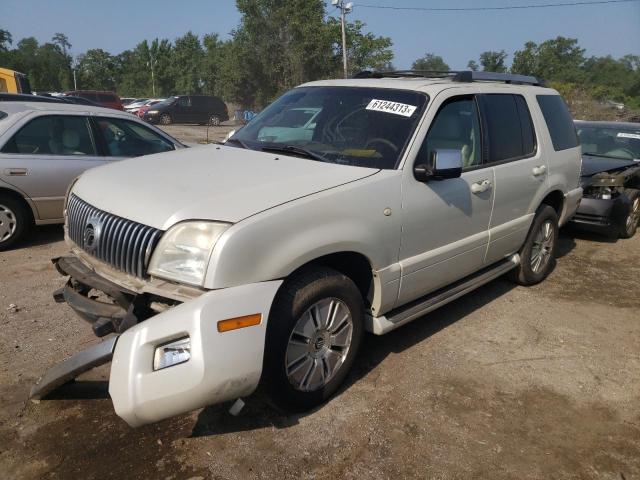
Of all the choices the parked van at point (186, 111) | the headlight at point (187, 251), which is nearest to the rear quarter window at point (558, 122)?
the headlight at point (187, 251)

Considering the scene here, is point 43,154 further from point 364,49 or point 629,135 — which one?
point 364,49

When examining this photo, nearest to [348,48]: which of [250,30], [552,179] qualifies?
[250,30]

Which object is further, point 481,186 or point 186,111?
point 186,111

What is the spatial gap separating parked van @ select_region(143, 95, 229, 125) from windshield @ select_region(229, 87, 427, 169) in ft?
89.8

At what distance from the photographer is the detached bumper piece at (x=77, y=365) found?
2.53m

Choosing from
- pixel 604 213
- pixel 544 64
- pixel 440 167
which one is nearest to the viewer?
pixel 440 167

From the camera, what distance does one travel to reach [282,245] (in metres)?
2.64

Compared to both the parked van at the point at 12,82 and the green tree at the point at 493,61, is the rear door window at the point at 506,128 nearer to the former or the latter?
the parked van at the point at 12,82

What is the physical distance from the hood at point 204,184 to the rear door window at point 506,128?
1.48 m

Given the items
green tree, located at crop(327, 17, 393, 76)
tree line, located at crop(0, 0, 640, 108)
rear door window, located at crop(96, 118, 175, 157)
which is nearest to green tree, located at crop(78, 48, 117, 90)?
tree line, located at crop(0, 0, 640, 108)

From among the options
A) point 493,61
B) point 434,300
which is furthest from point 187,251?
point 493,61

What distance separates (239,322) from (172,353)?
331mm

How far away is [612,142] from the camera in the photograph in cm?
803

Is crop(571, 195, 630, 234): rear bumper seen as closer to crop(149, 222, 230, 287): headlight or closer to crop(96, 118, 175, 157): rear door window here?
crop(96, 118, 175, 157): rear door window
